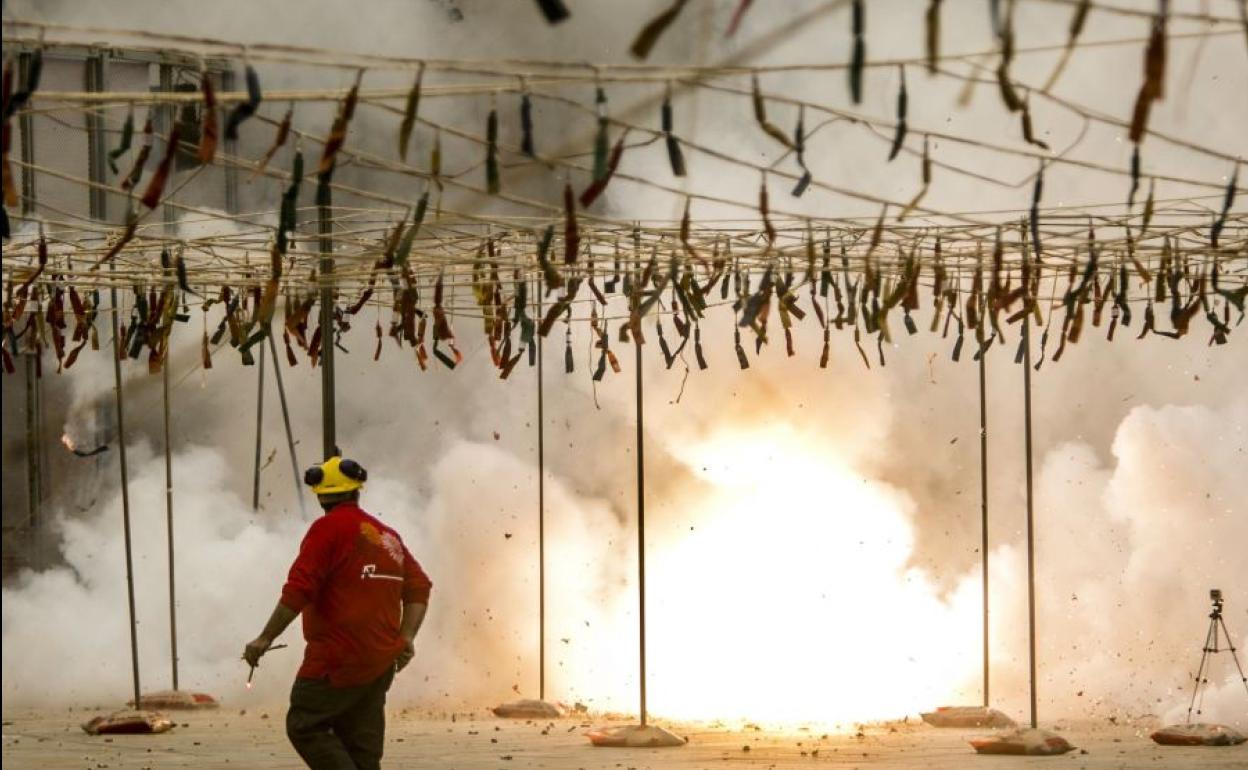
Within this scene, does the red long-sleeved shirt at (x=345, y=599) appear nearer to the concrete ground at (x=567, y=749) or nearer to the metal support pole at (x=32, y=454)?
the concrete ground at (x=567, y=749)

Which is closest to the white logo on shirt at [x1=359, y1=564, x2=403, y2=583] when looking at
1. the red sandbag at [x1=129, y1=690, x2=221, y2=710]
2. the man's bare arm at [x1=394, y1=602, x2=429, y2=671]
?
the man's bare arm at [x1=394, y1=602, x2=429, y2=671]

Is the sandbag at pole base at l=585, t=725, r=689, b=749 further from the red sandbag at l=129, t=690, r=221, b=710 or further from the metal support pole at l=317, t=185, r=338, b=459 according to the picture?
the red sandbag at l=129, t=690, r=221, b=710

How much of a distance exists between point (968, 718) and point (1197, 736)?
61.4 inches

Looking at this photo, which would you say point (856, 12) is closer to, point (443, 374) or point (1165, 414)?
point (1165, 414)

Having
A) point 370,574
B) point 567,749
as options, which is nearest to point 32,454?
point 567,749

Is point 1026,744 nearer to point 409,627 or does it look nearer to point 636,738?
point 636,738

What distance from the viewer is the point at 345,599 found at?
7.66 m

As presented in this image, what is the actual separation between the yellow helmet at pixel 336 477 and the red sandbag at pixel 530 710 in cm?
614

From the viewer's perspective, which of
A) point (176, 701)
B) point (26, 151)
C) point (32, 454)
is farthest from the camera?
point (32, 454)

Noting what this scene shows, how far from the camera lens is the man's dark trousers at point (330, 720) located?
24.9ft

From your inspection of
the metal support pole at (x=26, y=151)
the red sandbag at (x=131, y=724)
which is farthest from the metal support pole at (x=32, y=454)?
the red sandbag at (x=131, y=724)

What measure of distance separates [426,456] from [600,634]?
95.3 inches

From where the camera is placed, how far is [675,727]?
42.8ft

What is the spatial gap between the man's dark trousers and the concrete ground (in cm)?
300
